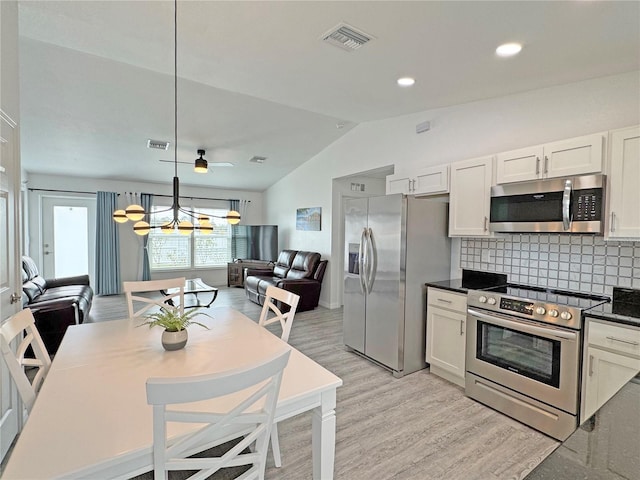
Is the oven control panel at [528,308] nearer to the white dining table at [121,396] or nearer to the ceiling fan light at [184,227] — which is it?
the white dining table at [121,396]

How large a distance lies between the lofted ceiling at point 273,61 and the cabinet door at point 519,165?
62 centimetres

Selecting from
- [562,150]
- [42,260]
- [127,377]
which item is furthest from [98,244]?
[562,150]

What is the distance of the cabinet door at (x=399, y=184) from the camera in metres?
3.66

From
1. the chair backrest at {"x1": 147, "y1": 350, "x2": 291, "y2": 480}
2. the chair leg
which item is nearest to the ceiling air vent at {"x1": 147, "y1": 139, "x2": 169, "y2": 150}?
the chair leg

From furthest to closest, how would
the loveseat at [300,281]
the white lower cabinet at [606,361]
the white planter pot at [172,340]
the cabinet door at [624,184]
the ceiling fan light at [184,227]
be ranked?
1. the loveseat at [300,281]
2. the ceiling fan light at [184,227]
3. the cabinet door at [624,184]
4. the white lower cabinet at [606,361]
5. the white planter pot at [172,340]

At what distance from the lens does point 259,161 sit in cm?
619

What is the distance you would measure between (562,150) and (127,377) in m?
3.15

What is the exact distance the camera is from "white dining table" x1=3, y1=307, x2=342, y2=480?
0.93 meters

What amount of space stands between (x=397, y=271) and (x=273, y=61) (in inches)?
88.9

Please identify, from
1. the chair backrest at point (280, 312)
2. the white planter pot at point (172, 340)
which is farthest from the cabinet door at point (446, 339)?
the white planter pot at point (172, 340)

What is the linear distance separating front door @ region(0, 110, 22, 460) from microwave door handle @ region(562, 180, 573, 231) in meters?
3.70

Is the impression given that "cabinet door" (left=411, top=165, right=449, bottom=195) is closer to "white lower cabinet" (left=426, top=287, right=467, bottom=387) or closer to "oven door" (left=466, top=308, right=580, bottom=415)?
"white lower cabinet" (left=426, top=287, right=467, bottom=387)

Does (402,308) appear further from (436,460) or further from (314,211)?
(314,211)

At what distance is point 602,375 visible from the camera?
6.43ft
